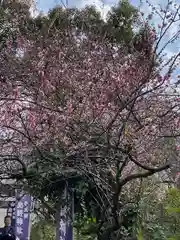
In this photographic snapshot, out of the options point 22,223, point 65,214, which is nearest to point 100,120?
point 65,214

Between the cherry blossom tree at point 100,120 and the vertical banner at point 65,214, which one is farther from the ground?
the cherry blossom tree at point 100,120

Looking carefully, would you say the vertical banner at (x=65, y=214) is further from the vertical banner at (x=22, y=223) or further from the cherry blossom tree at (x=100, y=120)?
the vertical banner at (x=22, y=223)

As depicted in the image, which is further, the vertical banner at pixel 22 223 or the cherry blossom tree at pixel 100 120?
the vertical banner at pixel 22 223

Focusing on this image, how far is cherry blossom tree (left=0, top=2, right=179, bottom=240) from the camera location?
4312 mm

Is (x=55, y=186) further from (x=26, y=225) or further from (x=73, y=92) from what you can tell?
(x=26, y=225)

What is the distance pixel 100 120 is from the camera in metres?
4.75

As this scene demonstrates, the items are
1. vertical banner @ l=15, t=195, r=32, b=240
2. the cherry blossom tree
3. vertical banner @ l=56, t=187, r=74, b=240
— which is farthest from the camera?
vertical banner @ l=15, t=195, r=32, b=240

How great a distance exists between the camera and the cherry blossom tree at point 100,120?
4.31m

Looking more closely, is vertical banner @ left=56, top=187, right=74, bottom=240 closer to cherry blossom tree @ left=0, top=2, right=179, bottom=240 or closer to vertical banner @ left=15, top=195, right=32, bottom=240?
cherry blossom tree @ left=0, top=2, right=179, bottom=240

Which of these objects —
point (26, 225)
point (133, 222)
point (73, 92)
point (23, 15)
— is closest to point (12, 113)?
point (73, 92)

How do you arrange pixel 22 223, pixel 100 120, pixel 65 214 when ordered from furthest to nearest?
pixel 22 223, pixel 65 214, pixel 100 120

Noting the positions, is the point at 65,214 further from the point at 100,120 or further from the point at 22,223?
the point at 22,223

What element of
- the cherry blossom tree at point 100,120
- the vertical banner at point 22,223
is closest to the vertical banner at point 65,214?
the cherry blossom tree at point 100,120

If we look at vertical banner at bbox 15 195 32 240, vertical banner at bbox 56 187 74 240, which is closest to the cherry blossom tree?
vertical banner at bbox 56 187 74 240
